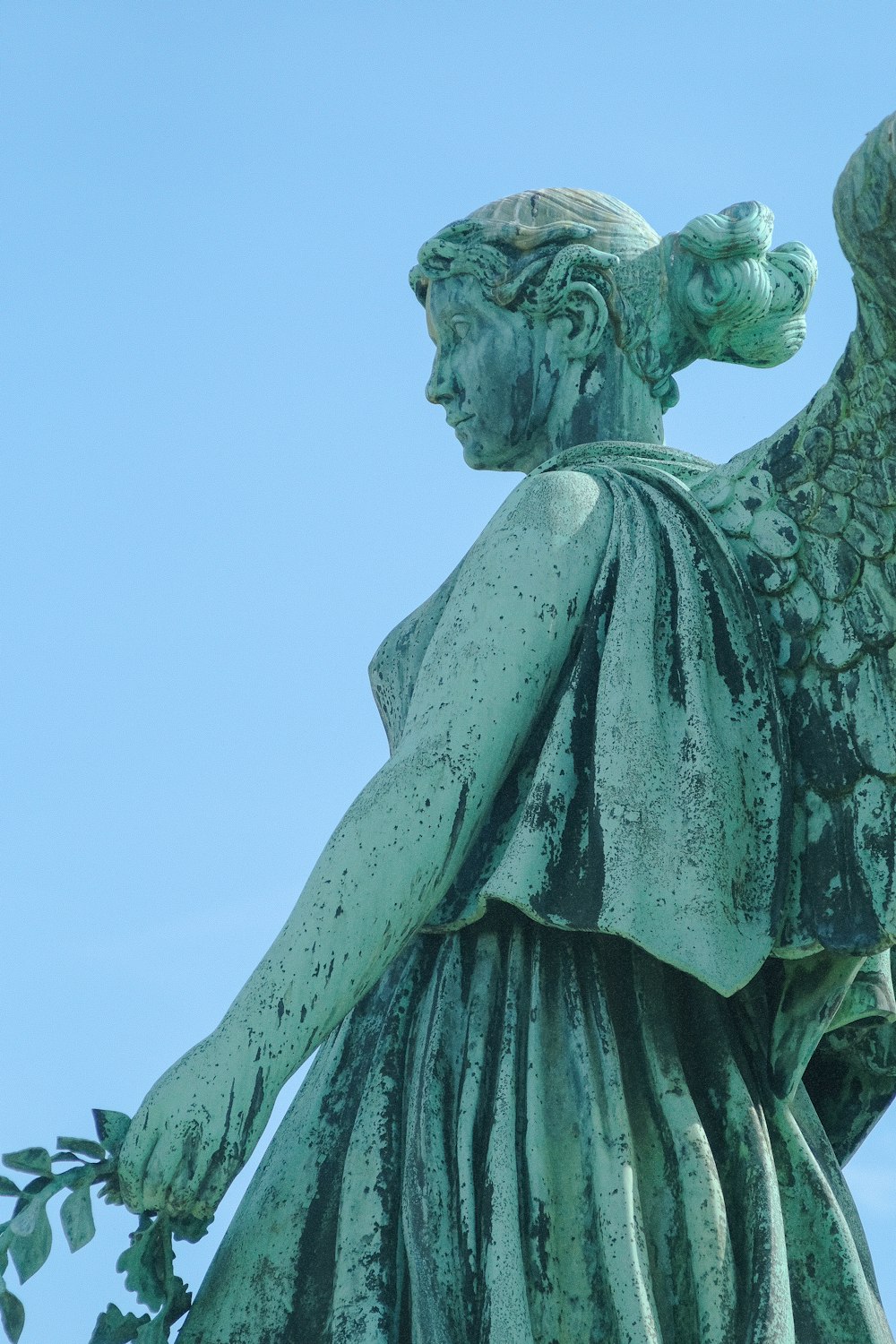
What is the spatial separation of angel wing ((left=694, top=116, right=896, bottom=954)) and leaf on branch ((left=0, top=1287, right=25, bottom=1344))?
1687mm

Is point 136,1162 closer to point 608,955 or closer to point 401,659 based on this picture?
point 608,955

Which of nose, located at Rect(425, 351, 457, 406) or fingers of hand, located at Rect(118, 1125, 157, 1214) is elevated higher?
nose, located at Rect(425, 351, 457, 406)

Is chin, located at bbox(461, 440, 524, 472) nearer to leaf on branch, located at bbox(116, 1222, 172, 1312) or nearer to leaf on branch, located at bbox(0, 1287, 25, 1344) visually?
leaf on branch, located at bbox(116, 1222, 172, 1312)

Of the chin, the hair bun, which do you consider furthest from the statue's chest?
the hair bun

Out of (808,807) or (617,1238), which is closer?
(617,1238)

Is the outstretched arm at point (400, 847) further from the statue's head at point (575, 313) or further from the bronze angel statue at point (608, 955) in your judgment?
the statue's head at point (575, 313)

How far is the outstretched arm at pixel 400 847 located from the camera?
5.71 metres

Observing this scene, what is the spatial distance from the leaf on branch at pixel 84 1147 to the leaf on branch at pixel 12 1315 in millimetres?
291

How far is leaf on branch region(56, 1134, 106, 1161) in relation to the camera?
19.0ft

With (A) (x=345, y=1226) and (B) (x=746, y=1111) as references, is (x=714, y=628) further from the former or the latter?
(A) (x=345, y=1226)

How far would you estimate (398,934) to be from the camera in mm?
5879

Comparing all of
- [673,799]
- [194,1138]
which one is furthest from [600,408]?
[194,1138]

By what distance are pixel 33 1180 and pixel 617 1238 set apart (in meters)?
1.16

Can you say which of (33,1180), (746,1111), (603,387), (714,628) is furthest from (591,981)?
(603,387)
